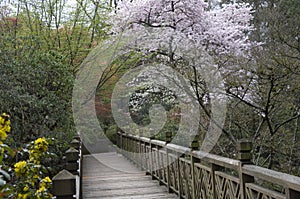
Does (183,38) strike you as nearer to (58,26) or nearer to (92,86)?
(92,86)

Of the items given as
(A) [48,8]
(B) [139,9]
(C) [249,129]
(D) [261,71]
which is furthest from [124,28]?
(D) [261,71]

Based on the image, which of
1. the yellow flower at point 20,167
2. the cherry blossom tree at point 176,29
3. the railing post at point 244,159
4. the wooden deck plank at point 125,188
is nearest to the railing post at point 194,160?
the wooden deck plank at point 125,188

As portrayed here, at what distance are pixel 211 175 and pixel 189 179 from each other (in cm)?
98

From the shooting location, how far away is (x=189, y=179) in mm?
4691

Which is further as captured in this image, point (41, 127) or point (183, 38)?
point (183, 38)

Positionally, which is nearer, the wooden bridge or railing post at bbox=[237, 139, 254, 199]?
the wooden bridge

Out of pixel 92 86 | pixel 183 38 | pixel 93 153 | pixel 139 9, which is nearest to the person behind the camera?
pixel 183 38

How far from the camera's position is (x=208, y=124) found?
279 inches

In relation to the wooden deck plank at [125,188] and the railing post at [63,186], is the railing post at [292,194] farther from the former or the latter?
the wooden deck plank at [125,188]

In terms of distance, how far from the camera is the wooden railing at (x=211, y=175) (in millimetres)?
2461

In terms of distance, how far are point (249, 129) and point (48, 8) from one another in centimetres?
664

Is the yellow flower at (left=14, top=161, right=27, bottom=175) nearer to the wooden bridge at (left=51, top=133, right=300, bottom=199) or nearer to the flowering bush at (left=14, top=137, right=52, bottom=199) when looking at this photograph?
the flowering bush at (left=14, top=137, right=52, bottom=199)

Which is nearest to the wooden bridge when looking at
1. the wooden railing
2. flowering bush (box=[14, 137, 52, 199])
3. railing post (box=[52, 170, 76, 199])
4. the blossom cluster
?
the wooden railing

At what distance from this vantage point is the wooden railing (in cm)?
246
